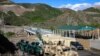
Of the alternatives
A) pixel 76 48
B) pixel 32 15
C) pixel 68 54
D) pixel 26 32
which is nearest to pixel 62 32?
pixel 26 32

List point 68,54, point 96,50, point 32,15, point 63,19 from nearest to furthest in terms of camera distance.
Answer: point 68,54 < point 96,50 < point 63,19 < point 32,15

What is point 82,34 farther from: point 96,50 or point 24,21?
point 24,21

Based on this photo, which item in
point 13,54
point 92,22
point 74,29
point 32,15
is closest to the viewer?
point 13,54

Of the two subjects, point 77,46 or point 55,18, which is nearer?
point 77,46

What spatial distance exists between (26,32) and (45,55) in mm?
41573

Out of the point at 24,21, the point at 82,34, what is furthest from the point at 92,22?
the point at 82,34

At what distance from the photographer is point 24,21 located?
122500mm

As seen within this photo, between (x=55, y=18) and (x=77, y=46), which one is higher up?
(x=55, y=18)

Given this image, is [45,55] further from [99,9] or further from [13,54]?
[99,9]

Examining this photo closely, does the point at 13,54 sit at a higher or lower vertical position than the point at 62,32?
higher

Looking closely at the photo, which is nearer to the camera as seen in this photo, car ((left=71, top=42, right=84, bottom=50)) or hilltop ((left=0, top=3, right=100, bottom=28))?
car ((left=71, top=42, right=84, bottom=50))

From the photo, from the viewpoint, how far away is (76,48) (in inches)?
1874

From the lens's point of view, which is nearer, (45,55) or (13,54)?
(13,54)

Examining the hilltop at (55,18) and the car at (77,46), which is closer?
the car at (77,46)
